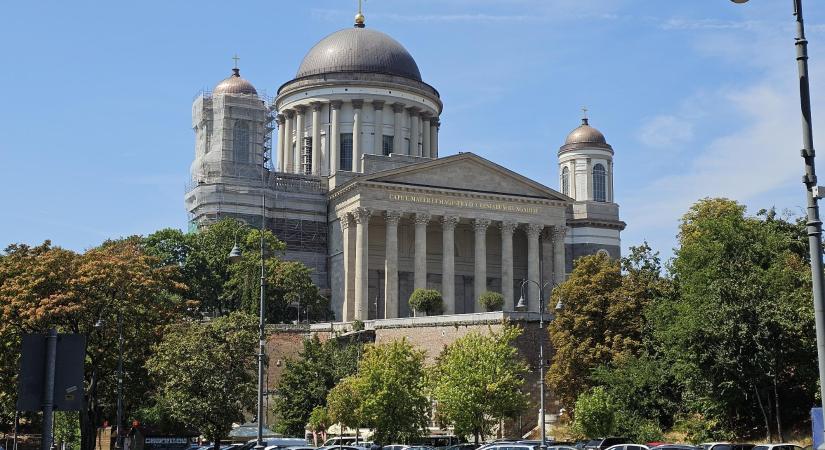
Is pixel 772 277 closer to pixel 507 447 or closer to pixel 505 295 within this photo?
pixel 507 447

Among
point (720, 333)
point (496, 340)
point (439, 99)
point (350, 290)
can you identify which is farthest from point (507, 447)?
point (439, 99)

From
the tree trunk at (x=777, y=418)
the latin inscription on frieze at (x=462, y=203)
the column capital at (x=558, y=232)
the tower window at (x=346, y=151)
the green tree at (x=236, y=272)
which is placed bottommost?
the tree trunk at (x=777, y=418)

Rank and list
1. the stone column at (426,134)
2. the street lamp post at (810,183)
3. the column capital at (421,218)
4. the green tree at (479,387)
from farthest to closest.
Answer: the stone column at (426,134)
the column capital at (421,218)
the green tree at (479,387)
the street lamp post at (810,183)

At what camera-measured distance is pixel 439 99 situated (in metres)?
105

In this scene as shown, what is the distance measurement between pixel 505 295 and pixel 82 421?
47.8m

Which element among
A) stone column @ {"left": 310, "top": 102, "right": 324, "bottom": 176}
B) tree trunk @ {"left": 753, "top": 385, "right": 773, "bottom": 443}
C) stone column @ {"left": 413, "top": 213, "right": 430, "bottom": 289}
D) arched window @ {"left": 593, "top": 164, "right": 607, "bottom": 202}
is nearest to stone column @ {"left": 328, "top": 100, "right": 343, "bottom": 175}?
stone column @ {"left": 310, "top": 102, "right": 324, "bottom": 176}

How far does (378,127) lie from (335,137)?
400 cm

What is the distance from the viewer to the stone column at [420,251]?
277ft

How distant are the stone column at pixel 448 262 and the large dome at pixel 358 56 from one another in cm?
2011

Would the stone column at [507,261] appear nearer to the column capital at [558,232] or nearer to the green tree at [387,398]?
the column capital at [558,232]

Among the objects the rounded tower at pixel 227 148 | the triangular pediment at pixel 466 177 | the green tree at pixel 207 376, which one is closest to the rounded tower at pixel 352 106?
the rounded tower at pixel 227 148

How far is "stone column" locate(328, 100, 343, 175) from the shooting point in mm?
98375

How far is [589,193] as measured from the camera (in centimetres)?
10394

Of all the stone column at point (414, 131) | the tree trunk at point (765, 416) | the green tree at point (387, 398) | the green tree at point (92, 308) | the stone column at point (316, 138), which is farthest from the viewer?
the stone column at point (414, 131)
